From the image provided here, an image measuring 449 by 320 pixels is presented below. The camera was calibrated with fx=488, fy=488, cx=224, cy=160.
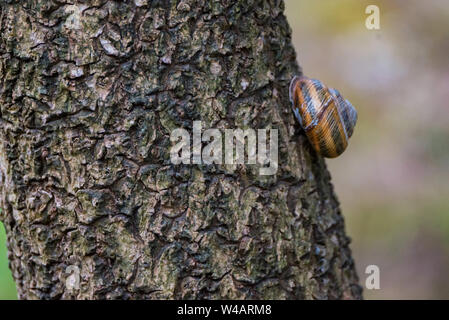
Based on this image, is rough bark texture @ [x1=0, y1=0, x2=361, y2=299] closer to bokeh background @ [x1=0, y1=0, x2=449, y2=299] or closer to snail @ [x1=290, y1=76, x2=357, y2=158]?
snail @ [x1=290, y1=76, x2=357, y2=158]

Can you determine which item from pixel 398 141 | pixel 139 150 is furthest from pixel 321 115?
pixel 398 141

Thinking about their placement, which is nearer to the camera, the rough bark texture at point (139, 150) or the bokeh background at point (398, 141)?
the rough bark texture at point (139, 150)

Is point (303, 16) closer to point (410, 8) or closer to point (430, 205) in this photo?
point (410, 8)

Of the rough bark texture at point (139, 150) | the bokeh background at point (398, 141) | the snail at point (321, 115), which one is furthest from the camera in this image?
the bokeh background at point (398, 141)

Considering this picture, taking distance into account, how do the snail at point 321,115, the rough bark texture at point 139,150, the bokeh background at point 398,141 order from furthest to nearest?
the bokeh background at point 398,141 < the snail at point 321,115 < the rough bark texture at point 139,150

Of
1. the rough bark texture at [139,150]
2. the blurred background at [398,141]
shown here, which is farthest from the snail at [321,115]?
the blurred background at [398,141]

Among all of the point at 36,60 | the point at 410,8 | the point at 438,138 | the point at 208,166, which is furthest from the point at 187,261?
the point at 410,8

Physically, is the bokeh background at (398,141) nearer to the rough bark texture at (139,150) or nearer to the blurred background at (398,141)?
the blurred background at (398,141)
